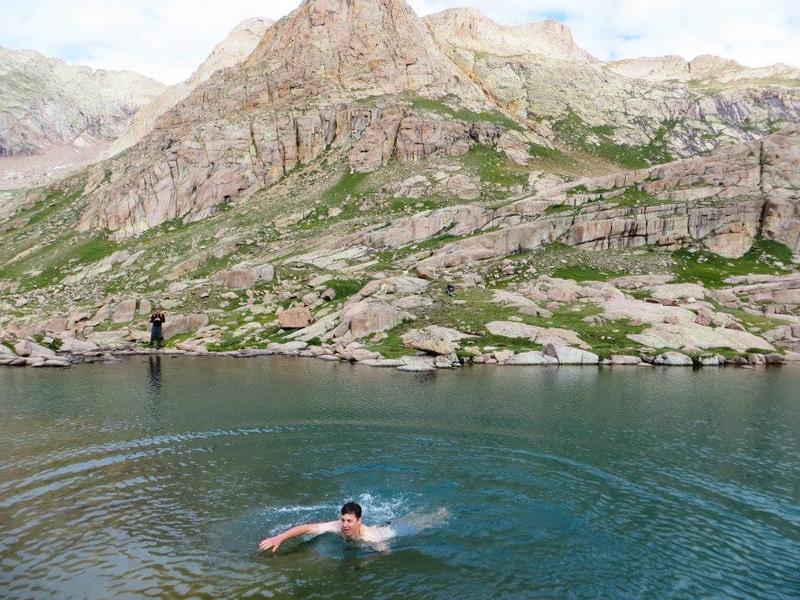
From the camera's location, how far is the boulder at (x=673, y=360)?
195 feet

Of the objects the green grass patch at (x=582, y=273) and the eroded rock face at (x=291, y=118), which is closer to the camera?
the green grass patch at (x=582, y=273)

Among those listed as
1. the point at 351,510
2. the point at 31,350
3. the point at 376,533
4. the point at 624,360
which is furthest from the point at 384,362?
the point at 31,350

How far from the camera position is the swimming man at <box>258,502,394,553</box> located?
1850cm

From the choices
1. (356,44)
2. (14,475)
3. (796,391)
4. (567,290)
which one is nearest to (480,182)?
(567,290)

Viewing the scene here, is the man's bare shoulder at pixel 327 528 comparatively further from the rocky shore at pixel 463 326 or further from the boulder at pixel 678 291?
the boulder at pixel 678 291

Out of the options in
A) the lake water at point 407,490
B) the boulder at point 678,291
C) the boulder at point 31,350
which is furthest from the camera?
the boulder at point 678,291

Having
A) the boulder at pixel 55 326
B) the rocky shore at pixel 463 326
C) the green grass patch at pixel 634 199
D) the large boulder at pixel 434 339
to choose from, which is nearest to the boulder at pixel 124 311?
the rocky shore at pixel 463 326

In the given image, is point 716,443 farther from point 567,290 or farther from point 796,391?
point 567,290

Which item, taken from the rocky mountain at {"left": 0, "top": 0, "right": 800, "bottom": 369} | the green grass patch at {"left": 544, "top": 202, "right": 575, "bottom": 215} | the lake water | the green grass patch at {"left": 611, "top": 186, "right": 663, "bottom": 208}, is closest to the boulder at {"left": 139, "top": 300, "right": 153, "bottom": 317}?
the rocky mountain at {"left": 0, "top": 0, "right": 800, "bottom": 369}

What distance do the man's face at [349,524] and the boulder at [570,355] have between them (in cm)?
4395

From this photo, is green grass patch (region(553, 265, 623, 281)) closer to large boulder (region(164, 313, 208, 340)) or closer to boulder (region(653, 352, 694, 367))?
boulder (region(653, 352, 694, 367))

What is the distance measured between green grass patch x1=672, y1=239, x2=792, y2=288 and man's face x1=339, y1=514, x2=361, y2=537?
80572 millimetres

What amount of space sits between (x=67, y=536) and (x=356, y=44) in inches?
6730

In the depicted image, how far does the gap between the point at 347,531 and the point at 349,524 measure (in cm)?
40
